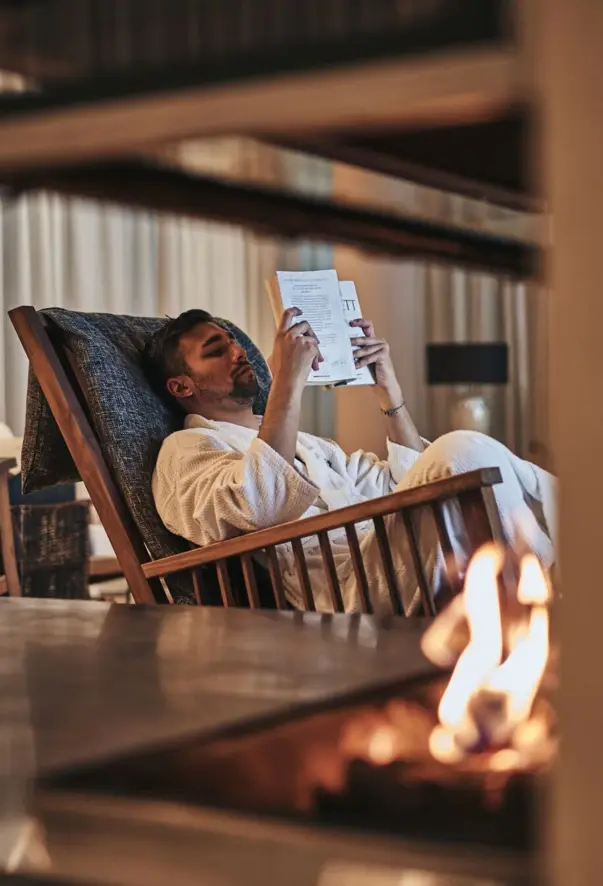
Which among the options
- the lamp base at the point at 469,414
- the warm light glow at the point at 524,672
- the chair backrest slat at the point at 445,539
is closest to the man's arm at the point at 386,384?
the chair backrest slat at the point at 445,539

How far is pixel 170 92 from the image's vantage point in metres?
0.29

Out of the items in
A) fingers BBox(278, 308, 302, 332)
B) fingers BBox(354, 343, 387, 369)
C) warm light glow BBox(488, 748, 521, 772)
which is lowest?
warm light glow BBox(488, 748, 521, 772)

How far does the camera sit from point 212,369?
8.44 ft

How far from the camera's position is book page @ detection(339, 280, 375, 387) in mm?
2584

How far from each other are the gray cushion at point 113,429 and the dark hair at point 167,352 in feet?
0.17

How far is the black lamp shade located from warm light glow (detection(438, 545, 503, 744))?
5174mm

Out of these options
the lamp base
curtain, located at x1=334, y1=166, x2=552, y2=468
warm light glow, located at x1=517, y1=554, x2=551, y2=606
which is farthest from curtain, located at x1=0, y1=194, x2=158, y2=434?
warm light glow, located at x1=517, y1=554, x2=551, y2=606

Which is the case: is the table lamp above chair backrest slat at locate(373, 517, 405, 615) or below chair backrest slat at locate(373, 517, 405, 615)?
above

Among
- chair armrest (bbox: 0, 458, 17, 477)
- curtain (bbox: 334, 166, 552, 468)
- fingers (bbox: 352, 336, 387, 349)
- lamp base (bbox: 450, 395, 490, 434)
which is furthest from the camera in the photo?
lamp base (bbox: 450, 395, 490, 434)

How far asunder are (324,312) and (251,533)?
0.72 m

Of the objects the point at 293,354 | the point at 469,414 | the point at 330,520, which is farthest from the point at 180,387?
the point at 469,414

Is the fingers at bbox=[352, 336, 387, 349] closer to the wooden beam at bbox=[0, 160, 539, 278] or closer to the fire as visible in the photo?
the fire

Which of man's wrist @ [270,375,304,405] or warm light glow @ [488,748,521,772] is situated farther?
man's wrist @ [270,375,304,405]

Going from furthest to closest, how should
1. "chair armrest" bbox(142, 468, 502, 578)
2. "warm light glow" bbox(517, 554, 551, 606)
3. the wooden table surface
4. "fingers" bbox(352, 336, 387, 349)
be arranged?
1. "fingers" bbox(352, 336, 387, 349)
2. "chair armrest" bbox(142, 468, 502, 578)
3. "warm light glow" bbox(517, 554, 551, 606)
4. the wooden table surface
